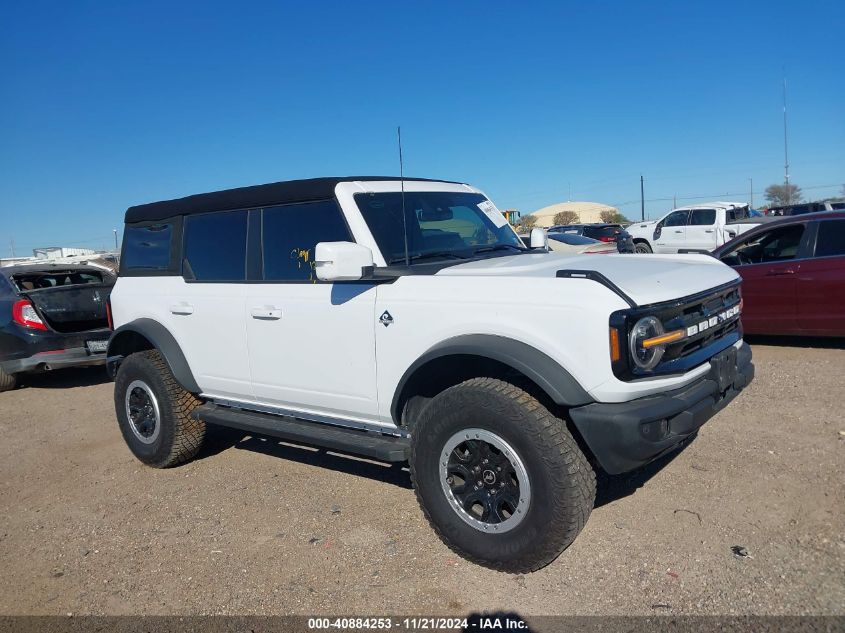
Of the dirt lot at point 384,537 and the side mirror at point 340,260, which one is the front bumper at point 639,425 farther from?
the side mirror at point 340,260

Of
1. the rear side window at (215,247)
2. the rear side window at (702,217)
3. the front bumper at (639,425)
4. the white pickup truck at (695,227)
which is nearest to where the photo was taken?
the front bumper at (639,425)

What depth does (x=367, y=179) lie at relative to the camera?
428 centimetres

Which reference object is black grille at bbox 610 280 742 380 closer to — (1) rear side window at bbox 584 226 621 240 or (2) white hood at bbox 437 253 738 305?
(2) white hood at bbox 437 253 738 305

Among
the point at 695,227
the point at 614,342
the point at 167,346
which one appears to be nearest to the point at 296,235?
the point at 167,346

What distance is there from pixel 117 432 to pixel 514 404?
4.59 metres

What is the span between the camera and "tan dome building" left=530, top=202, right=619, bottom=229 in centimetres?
7696

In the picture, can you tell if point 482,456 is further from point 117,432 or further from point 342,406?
point 117,432

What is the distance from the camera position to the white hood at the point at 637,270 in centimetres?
306

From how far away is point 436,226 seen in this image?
432cm

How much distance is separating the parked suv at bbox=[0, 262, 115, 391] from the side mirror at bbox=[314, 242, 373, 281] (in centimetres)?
558

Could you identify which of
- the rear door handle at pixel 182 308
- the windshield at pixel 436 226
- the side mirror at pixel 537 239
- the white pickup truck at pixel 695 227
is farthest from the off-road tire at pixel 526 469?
the white pickup truck at pixel 695 227

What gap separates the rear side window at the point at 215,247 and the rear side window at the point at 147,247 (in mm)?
253

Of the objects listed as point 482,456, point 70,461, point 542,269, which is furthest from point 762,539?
point 70,461

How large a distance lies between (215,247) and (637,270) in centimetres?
290
